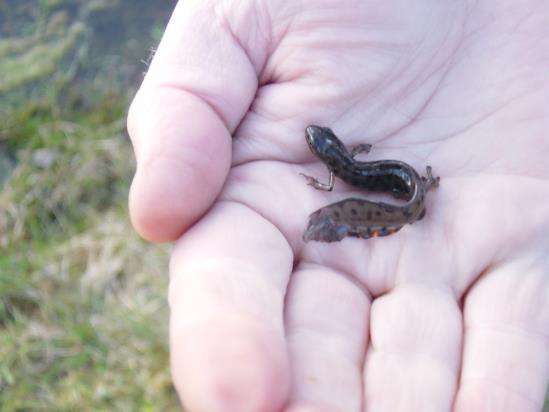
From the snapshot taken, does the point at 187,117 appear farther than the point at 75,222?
No

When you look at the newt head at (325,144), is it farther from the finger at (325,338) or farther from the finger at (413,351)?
the finger at (413,351)

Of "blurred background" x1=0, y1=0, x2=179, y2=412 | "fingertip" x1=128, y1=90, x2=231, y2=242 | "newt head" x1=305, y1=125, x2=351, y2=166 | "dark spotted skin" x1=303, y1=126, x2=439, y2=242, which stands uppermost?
"fingertip" x1=128, y1=90, x2=231, y2=242

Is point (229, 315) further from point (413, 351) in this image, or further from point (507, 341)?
point (507, 341)

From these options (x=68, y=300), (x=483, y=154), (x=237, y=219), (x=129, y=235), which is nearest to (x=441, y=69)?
(x=483, y=154)

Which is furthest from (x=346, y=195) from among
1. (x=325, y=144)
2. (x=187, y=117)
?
(x=187, y=117)

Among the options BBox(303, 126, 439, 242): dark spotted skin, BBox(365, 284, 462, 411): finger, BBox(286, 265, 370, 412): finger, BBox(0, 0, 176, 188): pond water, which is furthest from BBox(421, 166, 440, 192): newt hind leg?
BBox(0, 0, 176, 188): pond water

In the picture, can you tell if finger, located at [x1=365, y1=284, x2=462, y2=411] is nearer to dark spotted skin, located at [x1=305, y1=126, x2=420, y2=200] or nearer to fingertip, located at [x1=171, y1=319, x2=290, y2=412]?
fingertip, located at [x1=171, y1=319, x2=290, y2=412]
